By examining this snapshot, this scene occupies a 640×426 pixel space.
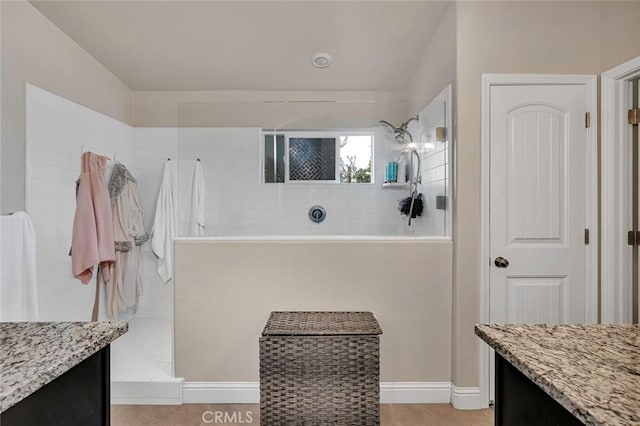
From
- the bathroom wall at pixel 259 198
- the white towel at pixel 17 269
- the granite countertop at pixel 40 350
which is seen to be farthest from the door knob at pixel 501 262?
the white towel at pixel 17 269

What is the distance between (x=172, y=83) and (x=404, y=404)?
340 cm

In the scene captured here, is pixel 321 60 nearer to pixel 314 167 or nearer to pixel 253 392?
pixel 314 167

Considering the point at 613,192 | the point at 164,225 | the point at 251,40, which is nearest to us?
the point at 613,192

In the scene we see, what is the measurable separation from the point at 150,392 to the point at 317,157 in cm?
185

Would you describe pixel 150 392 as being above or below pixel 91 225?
below

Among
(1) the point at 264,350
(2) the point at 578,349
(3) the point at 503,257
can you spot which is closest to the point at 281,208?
(1) the point at 264,350

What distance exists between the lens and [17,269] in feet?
6.86

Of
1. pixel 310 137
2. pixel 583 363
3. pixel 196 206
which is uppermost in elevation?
pixel 310 137

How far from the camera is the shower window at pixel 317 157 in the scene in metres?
2.58

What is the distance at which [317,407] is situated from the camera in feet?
6.49

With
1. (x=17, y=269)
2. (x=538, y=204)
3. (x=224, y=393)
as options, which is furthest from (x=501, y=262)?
(x=17, y=269)

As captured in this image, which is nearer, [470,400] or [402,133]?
[470,400]

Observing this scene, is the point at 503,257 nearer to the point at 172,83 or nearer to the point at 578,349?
the point at 578,349

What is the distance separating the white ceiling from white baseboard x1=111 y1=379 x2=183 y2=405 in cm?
244
